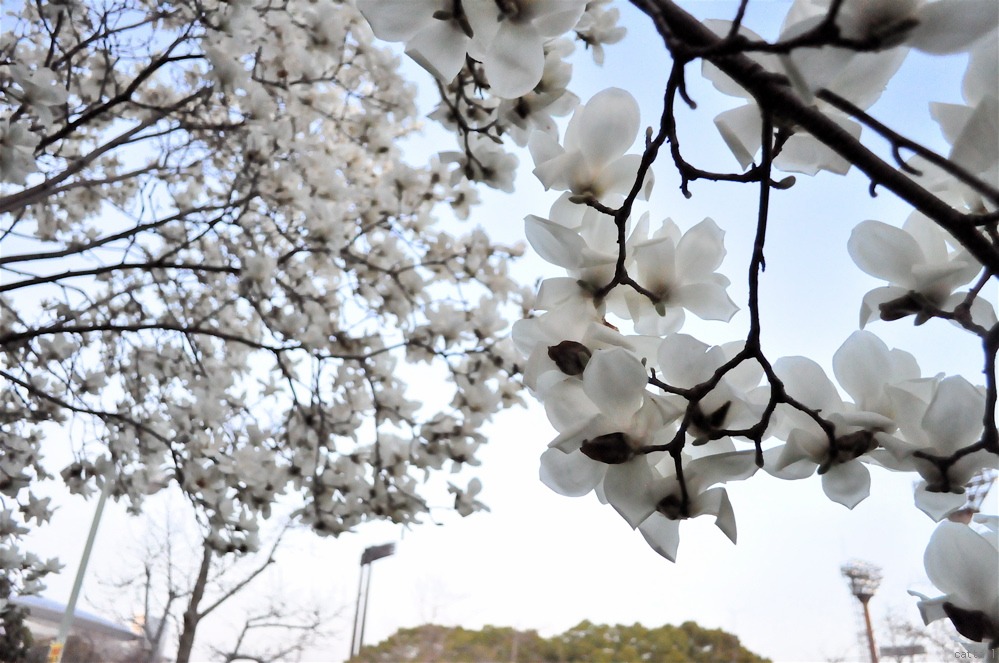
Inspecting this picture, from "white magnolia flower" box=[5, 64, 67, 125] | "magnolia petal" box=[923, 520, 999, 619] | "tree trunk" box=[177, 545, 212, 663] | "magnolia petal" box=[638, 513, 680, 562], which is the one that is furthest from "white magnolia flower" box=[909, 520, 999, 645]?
"tree trunk" box=[177, 545, 212, 663]

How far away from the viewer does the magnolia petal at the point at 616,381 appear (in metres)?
0.27

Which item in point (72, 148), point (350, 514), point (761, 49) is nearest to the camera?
point (761, 49)

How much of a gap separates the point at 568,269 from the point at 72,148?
6.99 ft

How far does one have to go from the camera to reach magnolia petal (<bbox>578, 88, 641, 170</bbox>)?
333 mm

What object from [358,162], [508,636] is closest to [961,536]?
[358,162]

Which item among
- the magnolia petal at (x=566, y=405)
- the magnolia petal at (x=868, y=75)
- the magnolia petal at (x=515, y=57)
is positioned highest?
the magnolia petal at (x=515, y=57)

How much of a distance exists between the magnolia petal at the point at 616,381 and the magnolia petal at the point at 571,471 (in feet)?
0.09

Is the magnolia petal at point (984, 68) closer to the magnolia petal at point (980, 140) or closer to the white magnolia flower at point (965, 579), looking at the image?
the magnolia petal at point (980, 140)

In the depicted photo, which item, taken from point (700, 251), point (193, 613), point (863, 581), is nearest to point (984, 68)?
point (700, 251)

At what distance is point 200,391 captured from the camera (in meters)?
1.76

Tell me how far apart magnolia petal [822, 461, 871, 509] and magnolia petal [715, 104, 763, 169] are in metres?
0.14

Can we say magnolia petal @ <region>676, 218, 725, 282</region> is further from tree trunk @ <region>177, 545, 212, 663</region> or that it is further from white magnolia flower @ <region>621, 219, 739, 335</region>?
tree trunk @ <region>177, 545, 212, 663</region>

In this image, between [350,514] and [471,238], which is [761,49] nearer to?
[350,514]

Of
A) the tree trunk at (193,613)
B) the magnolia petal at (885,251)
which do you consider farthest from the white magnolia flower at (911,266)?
the tree trunk at (193,613)
